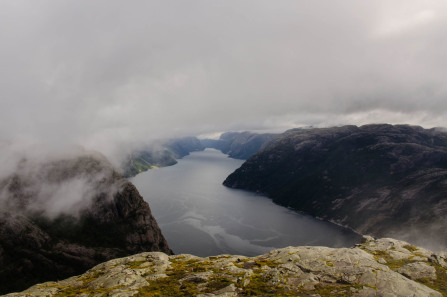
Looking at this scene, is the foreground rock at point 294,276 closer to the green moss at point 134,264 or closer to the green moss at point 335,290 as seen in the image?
the green moss at point 335,290

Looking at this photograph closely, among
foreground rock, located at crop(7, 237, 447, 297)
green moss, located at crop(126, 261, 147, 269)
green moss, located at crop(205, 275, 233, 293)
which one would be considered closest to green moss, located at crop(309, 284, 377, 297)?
foreground rock, located at crop(7, 237, 447, 297)

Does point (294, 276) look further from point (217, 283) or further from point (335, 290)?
point (217, 283)

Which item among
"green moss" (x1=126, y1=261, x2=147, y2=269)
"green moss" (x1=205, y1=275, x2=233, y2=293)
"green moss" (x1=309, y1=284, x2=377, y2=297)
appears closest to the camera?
"green moss" (x1=309, y1=284, x2=377, y2=297)

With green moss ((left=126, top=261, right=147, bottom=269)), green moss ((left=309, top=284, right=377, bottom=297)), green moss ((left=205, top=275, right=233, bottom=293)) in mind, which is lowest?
green moss ((left=126, top=261, right=147, bottom=269))

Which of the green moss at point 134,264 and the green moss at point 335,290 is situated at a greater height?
the green moss at point 335,290

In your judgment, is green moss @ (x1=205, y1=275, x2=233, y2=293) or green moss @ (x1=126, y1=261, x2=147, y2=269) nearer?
green moss @ (x1=205, y1=275, x2=233, y2=293)

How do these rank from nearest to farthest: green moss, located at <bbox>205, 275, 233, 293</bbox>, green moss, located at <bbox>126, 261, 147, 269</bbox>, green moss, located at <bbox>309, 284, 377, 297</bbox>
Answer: green moss, located at <bbox>309, 284, 377, 297</bbox> → green moss, located at <bbox>205, 275, 233, 293</bbox> → green moss, located at <bbox>126, 261, 147, 269</bbox>

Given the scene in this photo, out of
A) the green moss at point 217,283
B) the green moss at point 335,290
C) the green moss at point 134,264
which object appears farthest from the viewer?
the green moss at point 134,264

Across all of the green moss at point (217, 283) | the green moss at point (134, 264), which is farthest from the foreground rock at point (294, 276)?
the green moss at point (134, 264)

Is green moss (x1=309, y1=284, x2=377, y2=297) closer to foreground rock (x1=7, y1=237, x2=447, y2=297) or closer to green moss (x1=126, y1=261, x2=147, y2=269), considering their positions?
foreground rock (x1=7, y1=237, x2=447, y2=297)
